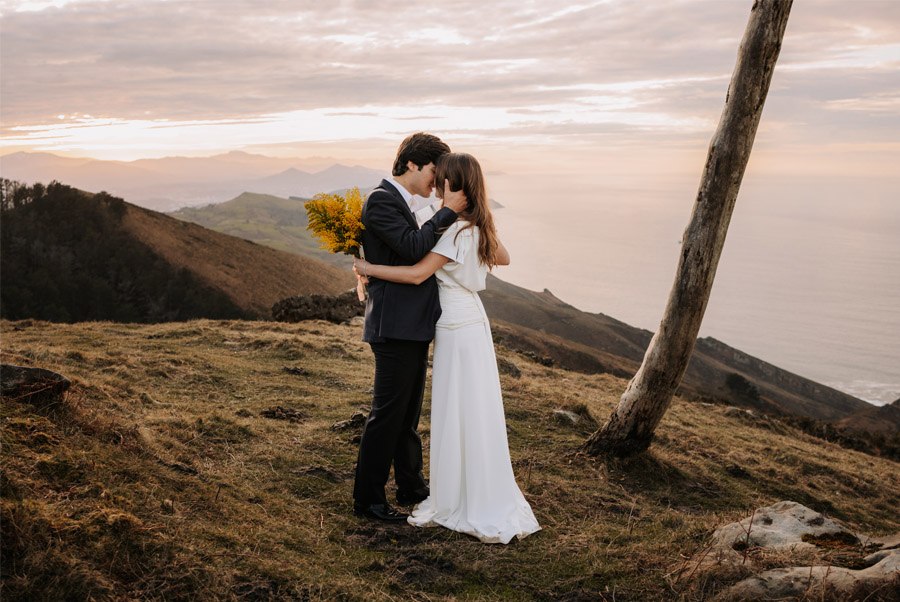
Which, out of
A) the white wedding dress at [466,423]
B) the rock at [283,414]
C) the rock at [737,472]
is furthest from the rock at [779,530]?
the rock at [283,414]

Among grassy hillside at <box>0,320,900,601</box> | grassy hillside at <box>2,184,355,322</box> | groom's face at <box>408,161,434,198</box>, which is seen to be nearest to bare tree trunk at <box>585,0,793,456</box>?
grassy hillside at <box>0,320,900,601</box>

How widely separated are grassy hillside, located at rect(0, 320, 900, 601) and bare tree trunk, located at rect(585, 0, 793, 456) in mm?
493

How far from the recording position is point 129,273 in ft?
105

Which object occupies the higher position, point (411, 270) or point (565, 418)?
point (411, 270)

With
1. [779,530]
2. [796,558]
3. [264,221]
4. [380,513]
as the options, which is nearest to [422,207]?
[380,513]

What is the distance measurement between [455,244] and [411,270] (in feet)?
1.38

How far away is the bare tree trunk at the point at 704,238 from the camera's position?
23.8 ft

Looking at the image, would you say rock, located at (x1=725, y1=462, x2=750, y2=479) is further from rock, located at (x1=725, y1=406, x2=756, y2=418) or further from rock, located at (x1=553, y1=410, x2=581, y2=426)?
rock, located at (x1=725, y1=406, x2=756, y2=418)

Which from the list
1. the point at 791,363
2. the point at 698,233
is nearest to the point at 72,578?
the point at 698,233

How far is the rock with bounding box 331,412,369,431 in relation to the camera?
8281mm

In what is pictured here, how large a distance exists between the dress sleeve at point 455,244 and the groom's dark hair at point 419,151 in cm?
57

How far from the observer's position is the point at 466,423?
5.55 m

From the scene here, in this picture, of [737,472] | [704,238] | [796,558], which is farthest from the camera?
[737,472]

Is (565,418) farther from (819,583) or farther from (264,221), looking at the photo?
(264,221)
